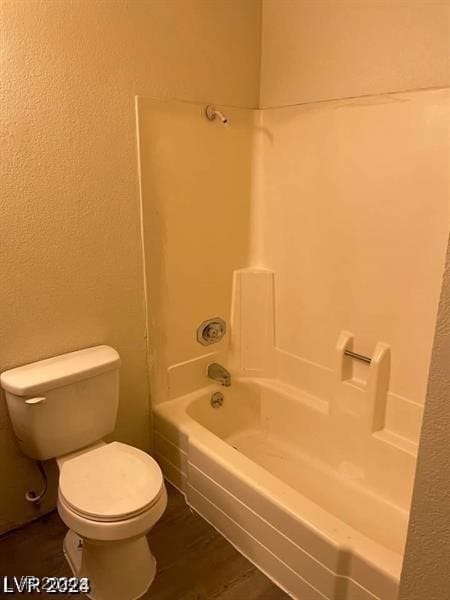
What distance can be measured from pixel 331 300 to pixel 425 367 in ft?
1.65

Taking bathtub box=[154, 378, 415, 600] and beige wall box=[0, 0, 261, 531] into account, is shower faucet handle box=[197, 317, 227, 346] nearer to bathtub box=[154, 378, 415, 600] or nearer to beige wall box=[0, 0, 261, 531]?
bathtub box=[154, 378, 415, 600]

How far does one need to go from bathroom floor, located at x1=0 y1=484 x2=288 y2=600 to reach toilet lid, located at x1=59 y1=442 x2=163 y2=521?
41 centimetres

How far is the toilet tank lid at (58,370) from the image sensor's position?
157 centimetres

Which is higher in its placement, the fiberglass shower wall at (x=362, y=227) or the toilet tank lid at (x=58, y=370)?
the fiberglass shower wall at (x=362, y=227)

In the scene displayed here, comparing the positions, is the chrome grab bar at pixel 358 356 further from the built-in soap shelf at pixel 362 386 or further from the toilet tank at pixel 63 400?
the toilet tank at pixel 63 400

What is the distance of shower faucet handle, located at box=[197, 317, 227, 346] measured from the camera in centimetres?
226

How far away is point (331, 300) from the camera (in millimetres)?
2049

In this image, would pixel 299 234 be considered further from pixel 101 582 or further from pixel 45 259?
pixel 101 582

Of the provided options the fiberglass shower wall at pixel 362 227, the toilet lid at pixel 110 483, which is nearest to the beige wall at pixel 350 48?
the fiberglass shower wall at pixel 362 227

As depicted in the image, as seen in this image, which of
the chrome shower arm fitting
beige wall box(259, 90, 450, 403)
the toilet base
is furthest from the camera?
the chrome shower arm fitting

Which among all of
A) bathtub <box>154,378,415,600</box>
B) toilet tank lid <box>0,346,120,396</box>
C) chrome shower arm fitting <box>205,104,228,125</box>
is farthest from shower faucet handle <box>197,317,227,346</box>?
chrome shower arm fitting <box>205,104,228,125</box>

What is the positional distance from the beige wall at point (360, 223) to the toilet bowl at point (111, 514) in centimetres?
104

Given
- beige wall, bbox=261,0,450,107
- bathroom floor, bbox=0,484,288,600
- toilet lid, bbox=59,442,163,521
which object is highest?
beige wall, bbox=261,0,450,107

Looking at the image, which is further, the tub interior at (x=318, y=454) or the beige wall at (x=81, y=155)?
the tub interior at (x=318, y=454)
